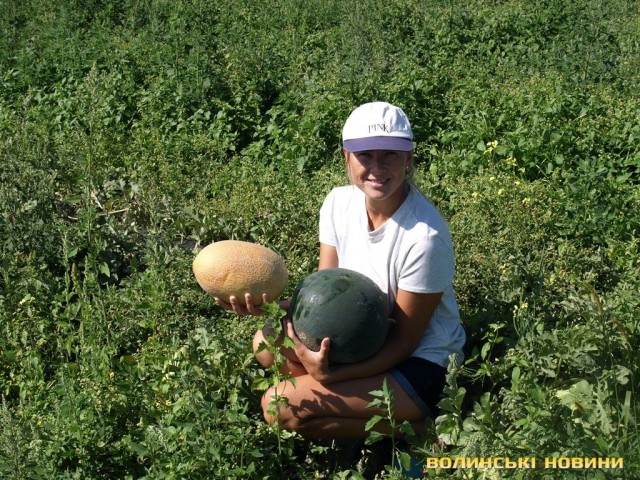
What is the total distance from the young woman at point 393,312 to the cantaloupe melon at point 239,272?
0.22 ft

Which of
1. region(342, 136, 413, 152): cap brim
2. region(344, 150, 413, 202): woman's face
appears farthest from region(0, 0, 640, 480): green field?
region(342, 136, 413, 152): cap brim

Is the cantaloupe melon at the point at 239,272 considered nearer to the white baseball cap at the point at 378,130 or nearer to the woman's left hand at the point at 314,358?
the woman's left hand at the point at 314,358

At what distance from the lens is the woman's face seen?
397 cm

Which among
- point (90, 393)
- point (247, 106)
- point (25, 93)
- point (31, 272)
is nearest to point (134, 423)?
point (90, 393)

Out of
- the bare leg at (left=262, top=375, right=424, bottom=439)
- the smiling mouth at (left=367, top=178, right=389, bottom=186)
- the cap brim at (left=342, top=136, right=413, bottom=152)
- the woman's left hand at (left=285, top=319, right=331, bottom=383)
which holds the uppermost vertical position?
the cap brim at (left=342, top=136, right=413, bottom=152)

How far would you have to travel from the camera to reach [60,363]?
4621 millimetres

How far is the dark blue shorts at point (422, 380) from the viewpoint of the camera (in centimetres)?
393

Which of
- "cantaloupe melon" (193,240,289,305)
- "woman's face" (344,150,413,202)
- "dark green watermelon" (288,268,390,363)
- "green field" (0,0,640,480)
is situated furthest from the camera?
"cantaloupe melon" (193,240,289,305)

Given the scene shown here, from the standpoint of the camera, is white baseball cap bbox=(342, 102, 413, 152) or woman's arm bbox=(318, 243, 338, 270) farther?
woman's arm bbox=(318, 243, 338, 270)

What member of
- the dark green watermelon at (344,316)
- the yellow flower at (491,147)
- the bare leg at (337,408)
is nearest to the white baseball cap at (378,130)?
the dark green watermelon at (344,316)

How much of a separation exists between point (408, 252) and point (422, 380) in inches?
22.6

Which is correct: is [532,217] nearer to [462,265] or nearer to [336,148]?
[462,265]

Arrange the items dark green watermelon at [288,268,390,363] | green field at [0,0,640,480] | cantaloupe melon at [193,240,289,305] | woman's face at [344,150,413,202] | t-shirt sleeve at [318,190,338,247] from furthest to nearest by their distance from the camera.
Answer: t-shirt sleeve at [318,190,338,247] < cantaloupe melon at [193,240,289,305] < woman's face at [344,150,413,202] < dark green watermelon at [288,268,390,363] < green field at [0,0,640,480]

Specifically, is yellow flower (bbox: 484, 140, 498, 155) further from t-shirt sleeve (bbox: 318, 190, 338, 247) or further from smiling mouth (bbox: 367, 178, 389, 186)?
smiling mouth (bbox: 367, 178, 389, 186)
